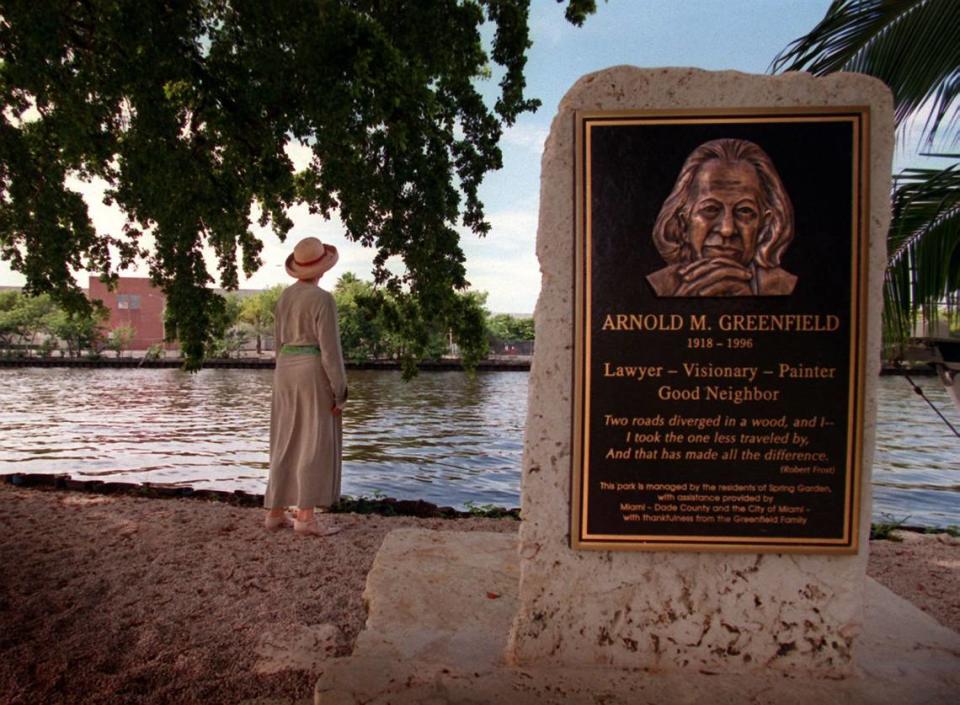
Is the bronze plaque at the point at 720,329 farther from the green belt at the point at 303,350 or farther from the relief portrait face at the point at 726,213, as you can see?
the green belt at the point at 303,350

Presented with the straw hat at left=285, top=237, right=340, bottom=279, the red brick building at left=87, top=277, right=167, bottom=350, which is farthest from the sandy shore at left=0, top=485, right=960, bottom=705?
the red brick building at left=87, top=277, right=167, bottom=350

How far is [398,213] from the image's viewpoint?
7.53 metres

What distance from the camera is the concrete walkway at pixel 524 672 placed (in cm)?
273

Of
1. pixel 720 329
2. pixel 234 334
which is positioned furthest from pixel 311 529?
pixel 234 334

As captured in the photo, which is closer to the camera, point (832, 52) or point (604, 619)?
point (604, 619)

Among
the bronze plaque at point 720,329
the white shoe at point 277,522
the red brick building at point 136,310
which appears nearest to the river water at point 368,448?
the white shoe at point 277,522

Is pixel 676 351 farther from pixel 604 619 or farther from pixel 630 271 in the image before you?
pixel 604 619

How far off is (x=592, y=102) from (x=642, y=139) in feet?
0.88

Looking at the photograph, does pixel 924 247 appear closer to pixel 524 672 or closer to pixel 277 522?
pixel 524 672

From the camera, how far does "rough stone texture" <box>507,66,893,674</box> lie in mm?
2879

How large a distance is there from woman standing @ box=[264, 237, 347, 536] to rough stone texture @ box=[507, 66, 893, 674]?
10.2 feet

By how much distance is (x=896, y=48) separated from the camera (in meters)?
5.86

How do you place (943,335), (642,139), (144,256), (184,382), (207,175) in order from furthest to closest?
(184,382), (144,256), (207,175), (943,335), (642,139)

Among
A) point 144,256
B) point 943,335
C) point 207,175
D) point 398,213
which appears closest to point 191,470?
point 144,256
